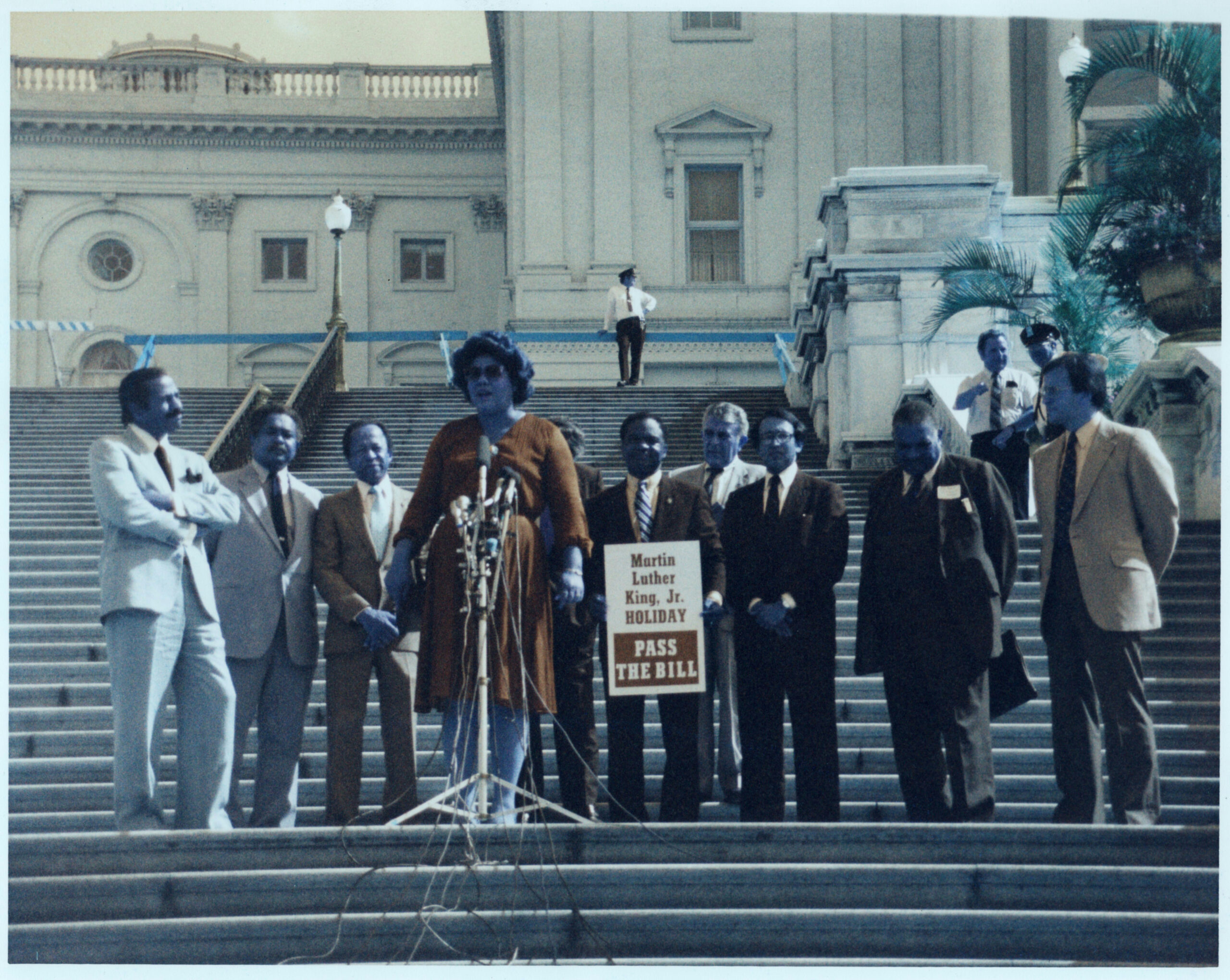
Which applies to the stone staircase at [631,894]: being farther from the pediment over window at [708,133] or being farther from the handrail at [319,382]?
the pediment over window at [708,133]

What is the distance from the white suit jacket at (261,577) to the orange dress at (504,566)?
74 cm

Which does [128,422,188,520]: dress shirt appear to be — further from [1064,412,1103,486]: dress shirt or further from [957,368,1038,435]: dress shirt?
[957,368,1038,435]: dress shirt

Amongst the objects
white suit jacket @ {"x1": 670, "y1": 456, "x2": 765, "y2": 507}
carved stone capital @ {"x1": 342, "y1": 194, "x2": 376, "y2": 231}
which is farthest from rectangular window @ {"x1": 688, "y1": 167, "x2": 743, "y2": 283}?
white suit jacket @ {"x1": 670, "y1": 456, "x2": 765, "y2": 507}

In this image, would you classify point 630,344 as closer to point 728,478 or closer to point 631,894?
point 728,478

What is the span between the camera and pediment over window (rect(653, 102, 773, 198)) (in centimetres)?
2478

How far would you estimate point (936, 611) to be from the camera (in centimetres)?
636

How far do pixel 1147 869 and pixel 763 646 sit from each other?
1.71 metres

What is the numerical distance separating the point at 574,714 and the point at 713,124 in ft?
64.1

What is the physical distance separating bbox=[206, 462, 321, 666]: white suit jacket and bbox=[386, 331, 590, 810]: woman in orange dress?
0.64m

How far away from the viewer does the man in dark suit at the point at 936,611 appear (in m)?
6.24

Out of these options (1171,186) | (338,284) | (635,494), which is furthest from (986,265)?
(338,284)

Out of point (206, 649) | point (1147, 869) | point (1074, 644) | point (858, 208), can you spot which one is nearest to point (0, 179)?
point (206, 649)

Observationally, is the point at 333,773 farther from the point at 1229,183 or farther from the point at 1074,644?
the point at 1229,183

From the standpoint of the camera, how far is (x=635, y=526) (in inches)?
266
